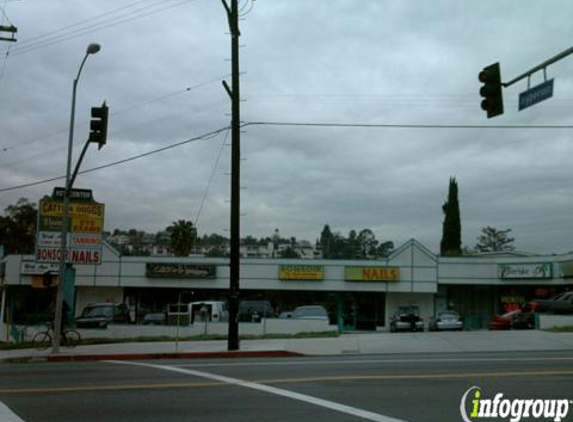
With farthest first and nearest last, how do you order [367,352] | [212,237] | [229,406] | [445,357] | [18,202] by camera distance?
[212,237] → [18,202] → [367,352] → [445,357] → [229,406]

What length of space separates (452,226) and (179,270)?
2767cm

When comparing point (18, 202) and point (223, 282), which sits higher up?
point (18, 202)

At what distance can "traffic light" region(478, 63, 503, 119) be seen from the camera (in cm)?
1659

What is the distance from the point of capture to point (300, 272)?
47219mm

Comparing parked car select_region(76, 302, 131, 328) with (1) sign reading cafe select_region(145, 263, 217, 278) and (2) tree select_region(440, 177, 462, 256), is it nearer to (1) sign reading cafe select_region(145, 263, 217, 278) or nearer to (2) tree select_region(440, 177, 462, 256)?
(1) sign reading cafe select_region(145, 263, 217, 278)

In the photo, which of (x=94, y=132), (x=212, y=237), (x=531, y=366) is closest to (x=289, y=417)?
(x=531, y=366)

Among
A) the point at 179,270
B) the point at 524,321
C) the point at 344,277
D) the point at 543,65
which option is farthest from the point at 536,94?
the point at 179,270

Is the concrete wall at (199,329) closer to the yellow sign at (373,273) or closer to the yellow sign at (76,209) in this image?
the yellow sign at (76,209)

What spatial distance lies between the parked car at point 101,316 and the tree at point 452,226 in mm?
33929

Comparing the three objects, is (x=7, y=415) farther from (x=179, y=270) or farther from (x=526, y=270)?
(x=526, y=270)

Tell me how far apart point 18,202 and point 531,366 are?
256ft

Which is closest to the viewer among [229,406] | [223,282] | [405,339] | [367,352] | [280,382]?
[229,406]

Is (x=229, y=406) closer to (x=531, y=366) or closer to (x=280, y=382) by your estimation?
(x=280, y=382)

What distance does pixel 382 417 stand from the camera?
9273 mm
